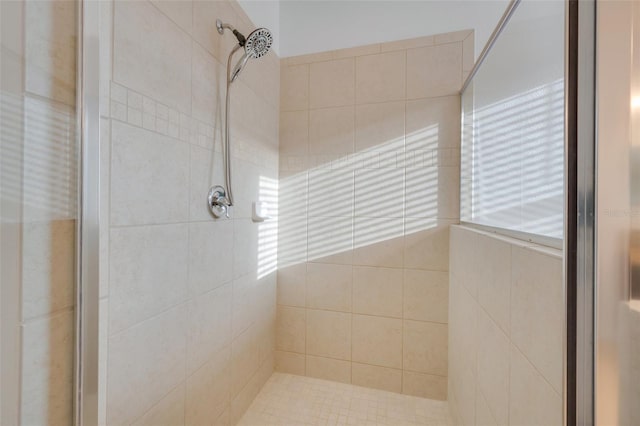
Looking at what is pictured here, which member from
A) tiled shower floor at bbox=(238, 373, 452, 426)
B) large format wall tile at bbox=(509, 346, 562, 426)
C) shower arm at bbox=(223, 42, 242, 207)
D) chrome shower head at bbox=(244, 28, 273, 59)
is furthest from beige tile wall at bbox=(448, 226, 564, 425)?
chrome shower head at bbox=(244, 28, 273, 59)

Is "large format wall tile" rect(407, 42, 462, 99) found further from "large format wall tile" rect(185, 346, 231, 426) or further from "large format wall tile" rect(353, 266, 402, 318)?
"large format wall tile" rect(185, 346, 231, 426)

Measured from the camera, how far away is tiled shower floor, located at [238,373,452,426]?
1.37 meters

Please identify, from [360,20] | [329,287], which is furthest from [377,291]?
[360,20]

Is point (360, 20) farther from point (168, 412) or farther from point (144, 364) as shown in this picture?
point (168, 412)

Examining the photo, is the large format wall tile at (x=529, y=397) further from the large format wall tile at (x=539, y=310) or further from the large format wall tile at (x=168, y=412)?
the large format wall tile at (x=168, y=412)

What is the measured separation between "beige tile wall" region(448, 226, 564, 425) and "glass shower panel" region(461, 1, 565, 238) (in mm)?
100

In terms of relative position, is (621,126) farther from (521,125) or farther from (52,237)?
(52,237)

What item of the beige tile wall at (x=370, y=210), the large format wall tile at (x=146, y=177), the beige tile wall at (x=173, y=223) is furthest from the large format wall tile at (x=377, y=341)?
the large format wall tile at (x=146, y=177)

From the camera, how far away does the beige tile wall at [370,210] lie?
4.98 feet

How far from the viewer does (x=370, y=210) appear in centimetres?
161

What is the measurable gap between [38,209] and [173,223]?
38 cm

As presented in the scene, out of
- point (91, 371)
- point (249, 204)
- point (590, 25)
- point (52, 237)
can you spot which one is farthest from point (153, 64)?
point (590, 25)

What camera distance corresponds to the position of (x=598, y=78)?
16.5 inches

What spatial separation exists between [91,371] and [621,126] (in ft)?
3.70
